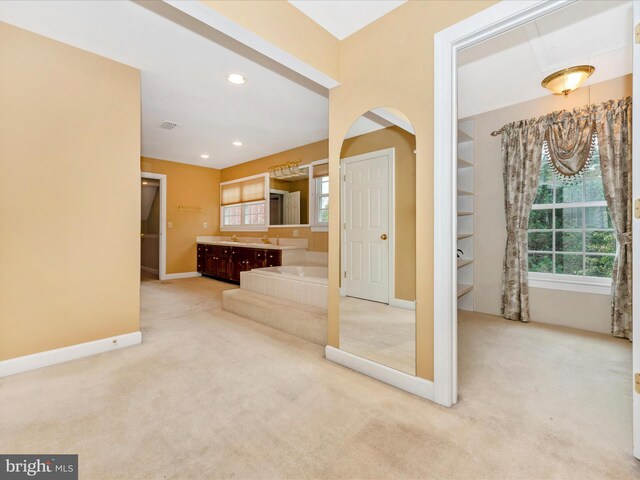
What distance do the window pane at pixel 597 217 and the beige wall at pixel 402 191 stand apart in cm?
253

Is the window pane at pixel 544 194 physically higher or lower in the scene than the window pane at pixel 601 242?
higher

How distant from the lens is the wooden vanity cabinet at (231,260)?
498 cm

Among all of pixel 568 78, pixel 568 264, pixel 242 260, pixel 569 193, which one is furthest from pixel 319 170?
pixel 568 264

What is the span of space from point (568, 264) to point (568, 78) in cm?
196

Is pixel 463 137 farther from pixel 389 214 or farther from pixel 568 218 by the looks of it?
pixel 389 214

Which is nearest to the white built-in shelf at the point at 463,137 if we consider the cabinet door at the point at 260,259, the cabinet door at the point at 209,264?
the cabinet door at the point at 260,259

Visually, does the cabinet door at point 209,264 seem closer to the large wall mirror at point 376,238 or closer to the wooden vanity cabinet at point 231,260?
the wooden vanity cabinet at point 231,260

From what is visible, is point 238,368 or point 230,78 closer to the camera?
point 238,368

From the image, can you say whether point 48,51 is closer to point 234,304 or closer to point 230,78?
point 230,78

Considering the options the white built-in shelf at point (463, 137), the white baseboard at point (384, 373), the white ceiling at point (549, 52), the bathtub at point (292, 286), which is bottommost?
the white baseboard at point (384, 373)

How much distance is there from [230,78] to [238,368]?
2761 mm

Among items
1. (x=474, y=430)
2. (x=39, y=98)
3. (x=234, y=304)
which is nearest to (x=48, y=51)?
(x=39, y=98)

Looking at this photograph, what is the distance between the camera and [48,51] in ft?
7.52

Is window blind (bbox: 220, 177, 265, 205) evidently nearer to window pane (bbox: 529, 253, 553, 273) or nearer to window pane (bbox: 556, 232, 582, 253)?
window pane (bbox: 529, 253, 553, 273)
